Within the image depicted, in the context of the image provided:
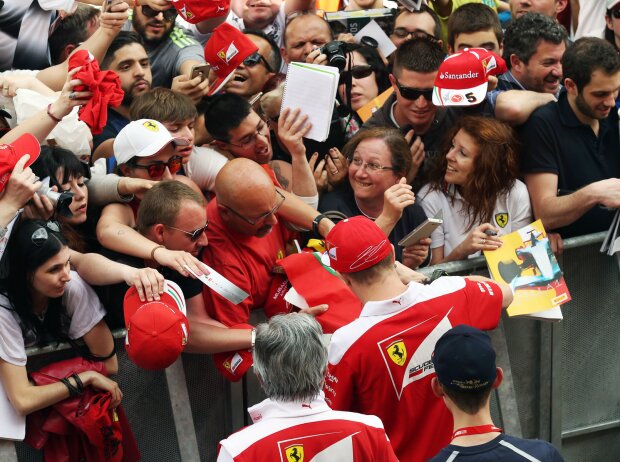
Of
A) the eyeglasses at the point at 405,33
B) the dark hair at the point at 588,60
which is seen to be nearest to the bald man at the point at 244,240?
the dark hair at the point at 588,60

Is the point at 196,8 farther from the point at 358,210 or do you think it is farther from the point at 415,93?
the point at 358,210

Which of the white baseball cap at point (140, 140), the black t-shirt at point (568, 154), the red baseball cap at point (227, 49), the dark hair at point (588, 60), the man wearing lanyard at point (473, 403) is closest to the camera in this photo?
the man wearing lanyard at point (473, 403)

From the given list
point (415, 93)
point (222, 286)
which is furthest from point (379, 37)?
point (222, 286)

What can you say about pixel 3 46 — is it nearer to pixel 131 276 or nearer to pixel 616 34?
pixel 131 276

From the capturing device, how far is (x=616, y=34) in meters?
7.98

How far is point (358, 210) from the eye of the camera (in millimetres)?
6570

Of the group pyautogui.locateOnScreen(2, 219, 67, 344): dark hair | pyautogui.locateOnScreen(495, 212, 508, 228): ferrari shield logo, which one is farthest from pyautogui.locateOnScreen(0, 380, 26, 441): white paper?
pyautogui.locateOnScreen(495, 212, 508, 228): ferrari shield logo

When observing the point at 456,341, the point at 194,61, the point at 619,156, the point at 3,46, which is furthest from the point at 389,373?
the point at 3,46

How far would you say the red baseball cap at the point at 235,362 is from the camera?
543 centimetres

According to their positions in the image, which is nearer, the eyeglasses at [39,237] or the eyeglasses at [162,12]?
the eyeglasses at [39,237]

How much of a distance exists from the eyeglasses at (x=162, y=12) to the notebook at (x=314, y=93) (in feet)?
5.11

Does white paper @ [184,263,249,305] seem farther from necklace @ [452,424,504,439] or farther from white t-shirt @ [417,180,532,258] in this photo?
white t-shirt @ [417,180,532,258]

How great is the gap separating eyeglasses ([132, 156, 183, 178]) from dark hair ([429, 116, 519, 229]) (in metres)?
1.70

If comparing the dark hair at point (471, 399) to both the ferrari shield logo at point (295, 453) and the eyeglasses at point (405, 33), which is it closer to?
the ferrari shield logo at point (295, 453)
